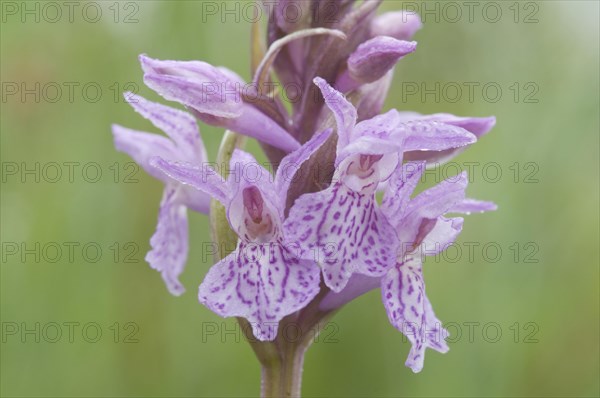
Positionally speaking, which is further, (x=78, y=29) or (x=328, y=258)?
(x=78, y=29)

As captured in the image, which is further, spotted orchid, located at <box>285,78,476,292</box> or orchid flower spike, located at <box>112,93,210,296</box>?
orchid flower spike, located at <box>112,93,210,296</box>

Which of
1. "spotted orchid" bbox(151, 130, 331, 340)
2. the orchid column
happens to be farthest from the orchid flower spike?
"spotted orchid" bbox(151, 130, 331, 340)

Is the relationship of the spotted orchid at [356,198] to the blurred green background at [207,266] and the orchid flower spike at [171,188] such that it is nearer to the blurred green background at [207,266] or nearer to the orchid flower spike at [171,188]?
the orchid flower spike at [171,188]

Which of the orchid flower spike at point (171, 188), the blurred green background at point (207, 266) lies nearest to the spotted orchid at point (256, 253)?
the orchid flower spike at point (171, 188)

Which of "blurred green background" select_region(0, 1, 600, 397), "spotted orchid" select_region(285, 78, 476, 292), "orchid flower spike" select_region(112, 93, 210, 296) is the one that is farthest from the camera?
"blurred green background" select_region(0, 1, 600, 397)

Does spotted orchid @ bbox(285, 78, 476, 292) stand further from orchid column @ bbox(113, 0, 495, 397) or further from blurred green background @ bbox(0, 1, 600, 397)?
blurred green background @ bbox(0, 1, 600, 397)

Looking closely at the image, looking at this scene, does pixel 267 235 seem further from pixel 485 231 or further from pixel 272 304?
pixel 485 231

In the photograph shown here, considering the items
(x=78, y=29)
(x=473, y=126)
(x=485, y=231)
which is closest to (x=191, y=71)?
(x=473, y=126)
